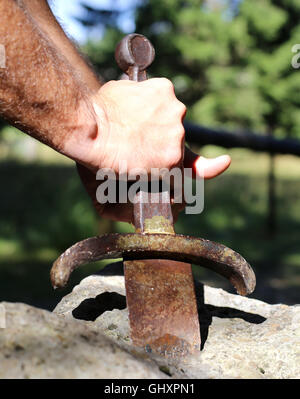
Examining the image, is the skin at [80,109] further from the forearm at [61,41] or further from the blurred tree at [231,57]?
the blurred tree at [231,57]

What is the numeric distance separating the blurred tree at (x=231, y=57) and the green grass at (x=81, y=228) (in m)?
1.60

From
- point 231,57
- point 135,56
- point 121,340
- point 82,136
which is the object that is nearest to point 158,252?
point 121,340

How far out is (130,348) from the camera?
1.26 meters

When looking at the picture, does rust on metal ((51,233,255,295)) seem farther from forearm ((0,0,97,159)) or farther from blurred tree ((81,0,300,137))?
blurred tree ((81,0,300,137))

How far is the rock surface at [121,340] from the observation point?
1.06 metres

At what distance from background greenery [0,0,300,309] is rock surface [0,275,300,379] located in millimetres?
4130

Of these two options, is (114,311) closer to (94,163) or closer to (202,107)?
(94,163)

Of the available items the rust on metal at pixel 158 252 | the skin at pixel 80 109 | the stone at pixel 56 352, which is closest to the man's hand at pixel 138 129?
the skin at pixel 80 109

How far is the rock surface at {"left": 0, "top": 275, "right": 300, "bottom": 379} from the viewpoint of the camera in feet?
3.47

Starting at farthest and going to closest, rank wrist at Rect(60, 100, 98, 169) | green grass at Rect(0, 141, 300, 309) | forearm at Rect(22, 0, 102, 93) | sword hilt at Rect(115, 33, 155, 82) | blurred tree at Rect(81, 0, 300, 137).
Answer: blurred tree at Rect(81, 0, 300, 137) → green grass at Rect(0, 141, 300, 309) → forearm at Rect(22, 0, 102, 93) → sword hilt at Rect(115, 33, 155, 82) → wrist at Rect(60, 100, 98, 169)

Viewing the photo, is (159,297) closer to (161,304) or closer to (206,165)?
(161,304)

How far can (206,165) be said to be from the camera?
1.71m

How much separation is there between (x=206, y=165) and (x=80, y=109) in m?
0.47

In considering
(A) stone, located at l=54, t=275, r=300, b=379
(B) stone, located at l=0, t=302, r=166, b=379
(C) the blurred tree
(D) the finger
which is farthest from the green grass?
(B) stone, located at l=0, t=302, r=166, b=379
